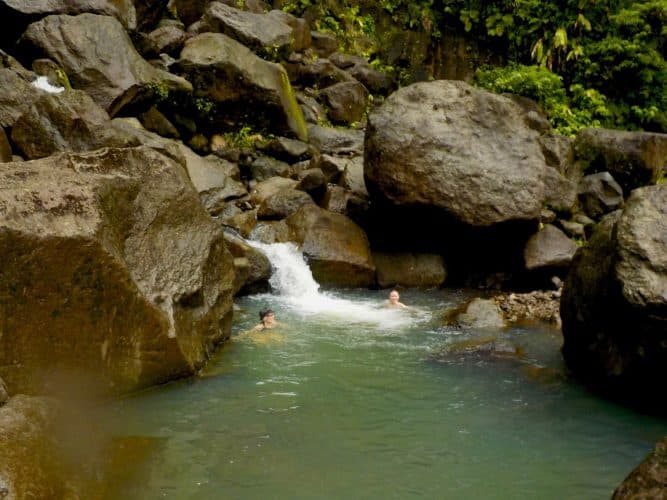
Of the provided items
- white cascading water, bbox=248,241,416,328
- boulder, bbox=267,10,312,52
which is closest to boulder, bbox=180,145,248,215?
white cascading water, bbox=248,241,416,328

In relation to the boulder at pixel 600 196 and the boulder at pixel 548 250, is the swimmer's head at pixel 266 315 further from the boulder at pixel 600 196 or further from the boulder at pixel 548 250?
the boulder at pixel 600 196

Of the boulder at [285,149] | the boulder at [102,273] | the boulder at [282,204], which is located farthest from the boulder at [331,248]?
the boulder at [102,273]

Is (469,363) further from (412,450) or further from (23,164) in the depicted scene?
(23,164)

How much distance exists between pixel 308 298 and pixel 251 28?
10527 mm

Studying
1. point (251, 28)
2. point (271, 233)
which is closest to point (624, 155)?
point (271, 233)

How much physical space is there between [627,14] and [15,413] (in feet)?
69.4

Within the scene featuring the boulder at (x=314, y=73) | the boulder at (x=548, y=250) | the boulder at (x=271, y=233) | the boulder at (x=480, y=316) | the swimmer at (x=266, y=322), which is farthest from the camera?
the boulder at (x=314, y=73)

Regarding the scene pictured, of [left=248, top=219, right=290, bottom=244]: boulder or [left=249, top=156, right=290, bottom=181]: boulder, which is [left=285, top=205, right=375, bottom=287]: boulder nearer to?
[left=248, top=219, right=290, bottom=244]: boulder

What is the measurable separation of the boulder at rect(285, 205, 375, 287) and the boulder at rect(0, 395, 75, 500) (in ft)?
25.7

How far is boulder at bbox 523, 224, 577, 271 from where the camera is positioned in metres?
12.2


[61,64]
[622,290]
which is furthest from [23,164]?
[61,64]

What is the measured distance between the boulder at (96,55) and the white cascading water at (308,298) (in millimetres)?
4372

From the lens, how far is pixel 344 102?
778 inches

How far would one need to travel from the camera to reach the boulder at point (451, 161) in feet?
37.5
